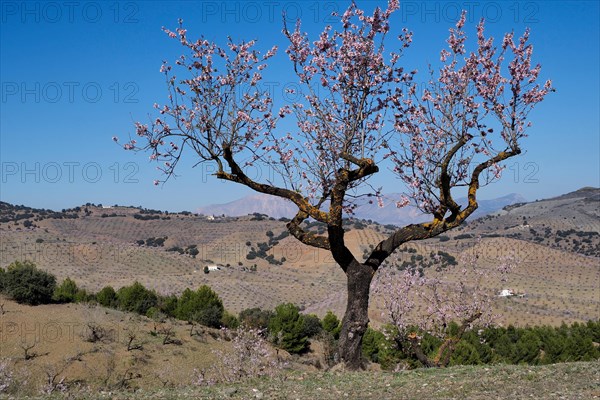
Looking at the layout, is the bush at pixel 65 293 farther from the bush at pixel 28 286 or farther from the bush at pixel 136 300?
the bush at pixel 136 300

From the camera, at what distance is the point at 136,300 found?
123 feet

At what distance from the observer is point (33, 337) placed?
80.7ft

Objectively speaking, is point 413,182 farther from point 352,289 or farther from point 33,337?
point 33,337

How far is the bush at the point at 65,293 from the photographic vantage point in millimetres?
31998

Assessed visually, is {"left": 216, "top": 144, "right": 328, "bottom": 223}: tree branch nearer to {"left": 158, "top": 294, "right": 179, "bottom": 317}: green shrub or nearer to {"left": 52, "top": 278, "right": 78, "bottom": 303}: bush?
{"left": 52, "top": 278, "right": 78, "bottom": 303}: bush

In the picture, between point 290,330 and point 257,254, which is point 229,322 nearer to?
point 290,330

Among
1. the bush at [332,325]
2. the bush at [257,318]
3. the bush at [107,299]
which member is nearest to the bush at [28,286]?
the bush at [107,299]

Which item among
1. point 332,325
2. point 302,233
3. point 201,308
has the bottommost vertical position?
point 332,325

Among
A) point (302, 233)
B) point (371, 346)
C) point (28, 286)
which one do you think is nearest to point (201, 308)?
point (28, 286)

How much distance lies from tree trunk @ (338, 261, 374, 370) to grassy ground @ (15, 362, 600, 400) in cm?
120

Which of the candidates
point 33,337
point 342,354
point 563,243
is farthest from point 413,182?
point 563,243

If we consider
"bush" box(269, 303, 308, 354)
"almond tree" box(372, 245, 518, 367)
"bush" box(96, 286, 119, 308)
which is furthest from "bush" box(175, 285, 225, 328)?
"almond tree" box(372, 245, 518, 367)

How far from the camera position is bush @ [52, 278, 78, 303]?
32.0 meters

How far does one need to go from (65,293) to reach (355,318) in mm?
29377
